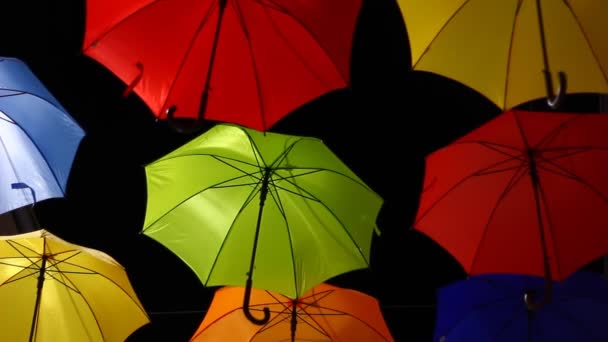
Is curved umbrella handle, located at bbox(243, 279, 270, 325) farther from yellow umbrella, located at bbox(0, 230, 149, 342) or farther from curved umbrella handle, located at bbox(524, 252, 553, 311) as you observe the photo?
curved umbrella handle, located at bbox(524, 252, 553, 311)

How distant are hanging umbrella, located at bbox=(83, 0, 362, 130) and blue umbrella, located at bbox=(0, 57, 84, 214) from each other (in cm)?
40

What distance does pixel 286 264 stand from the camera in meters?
3.09

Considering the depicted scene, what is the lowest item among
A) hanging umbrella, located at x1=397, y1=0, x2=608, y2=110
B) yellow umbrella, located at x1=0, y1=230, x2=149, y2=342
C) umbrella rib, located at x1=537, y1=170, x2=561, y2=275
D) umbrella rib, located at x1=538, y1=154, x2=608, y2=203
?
yellow umbrella, located at x1=0, y1=230, x2=149, y2=342

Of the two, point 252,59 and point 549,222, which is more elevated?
point 252,59

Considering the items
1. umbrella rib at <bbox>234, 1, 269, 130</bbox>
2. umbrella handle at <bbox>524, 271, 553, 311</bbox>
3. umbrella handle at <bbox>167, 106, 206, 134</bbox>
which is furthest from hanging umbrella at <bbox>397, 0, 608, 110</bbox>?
umbrella handle at <bbox>167, 106, 206, 134</bbox>

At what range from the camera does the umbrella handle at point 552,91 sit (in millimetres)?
2656

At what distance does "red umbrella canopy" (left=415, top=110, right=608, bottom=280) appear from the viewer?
3016 mm

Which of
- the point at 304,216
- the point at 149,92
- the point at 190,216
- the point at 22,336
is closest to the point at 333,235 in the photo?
the point at 304,216

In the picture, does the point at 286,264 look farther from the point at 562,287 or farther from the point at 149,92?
the point at 562,287

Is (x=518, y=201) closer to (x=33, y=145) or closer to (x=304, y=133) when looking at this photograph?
(x=304, y=133)

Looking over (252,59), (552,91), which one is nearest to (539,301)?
(552,91)

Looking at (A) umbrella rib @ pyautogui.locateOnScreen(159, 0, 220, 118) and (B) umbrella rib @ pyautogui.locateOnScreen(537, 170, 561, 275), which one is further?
(B) umbrella rib @ pyautogui.locateOnScreen(537, 170, 561, 275)

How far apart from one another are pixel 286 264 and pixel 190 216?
0.46m

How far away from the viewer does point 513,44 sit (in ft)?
9.27
